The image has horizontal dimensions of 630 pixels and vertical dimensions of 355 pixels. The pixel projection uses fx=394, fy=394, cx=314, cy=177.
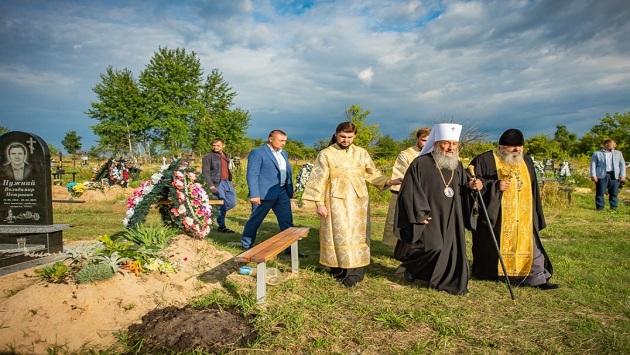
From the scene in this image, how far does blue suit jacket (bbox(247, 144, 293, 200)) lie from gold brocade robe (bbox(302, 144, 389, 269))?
1.25 metres

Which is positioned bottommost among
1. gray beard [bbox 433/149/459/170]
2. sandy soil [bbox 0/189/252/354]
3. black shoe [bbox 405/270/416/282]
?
black shoe [bbox 405/270/416/282]

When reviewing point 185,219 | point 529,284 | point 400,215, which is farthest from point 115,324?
point 529,284

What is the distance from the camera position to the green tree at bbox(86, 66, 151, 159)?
37.3 meters

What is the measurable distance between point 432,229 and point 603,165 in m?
9.55

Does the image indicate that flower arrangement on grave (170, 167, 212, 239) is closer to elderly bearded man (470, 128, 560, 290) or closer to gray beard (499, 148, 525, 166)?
elderly bearded man (470, 128, 560, 290)

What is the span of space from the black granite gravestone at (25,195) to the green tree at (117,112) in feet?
111

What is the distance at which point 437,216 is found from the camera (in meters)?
4.74

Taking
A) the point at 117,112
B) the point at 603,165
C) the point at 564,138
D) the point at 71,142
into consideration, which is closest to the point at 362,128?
the point at 603,165

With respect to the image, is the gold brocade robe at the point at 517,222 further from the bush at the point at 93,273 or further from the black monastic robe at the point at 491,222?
the bush at the point at 93,273

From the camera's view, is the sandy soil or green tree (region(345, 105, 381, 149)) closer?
the sandy soil

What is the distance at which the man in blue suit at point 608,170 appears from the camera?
440 inches

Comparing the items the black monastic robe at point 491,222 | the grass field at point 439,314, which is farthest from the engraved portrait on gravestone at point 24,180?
the black monastic robe at point 491,222

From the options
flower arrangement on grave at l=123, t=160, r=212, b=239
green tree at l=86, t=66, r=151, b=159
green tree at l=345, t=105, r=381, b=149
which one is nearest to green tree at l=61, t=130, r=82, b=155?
green tree at l=86, t=66, r=151, b=159

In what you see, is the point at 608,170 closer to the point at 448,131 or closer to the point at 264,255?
the point at 448,131
